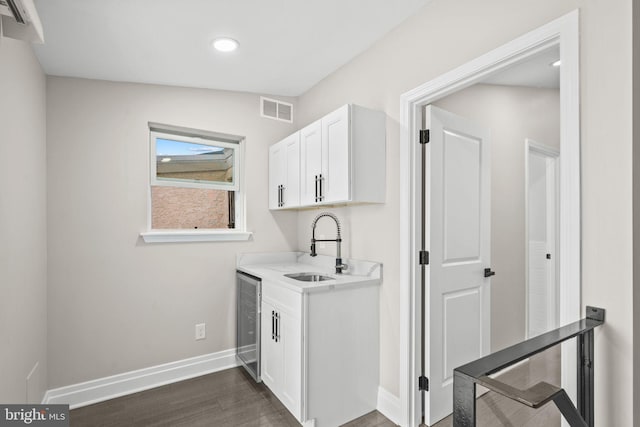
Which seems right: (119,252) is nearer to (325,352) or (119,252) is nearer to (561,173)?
(325,352)

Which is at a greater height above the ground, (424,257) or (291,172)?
(291,172)

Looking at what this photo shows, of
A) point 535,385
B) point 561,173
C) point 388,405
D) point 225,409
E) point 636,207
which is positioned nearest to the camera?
point 535,385

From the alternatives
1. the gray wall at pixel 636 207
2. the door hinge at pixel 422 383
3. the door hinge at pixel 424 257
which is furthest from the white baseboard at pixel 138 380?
the gray wall at pixel 636 207

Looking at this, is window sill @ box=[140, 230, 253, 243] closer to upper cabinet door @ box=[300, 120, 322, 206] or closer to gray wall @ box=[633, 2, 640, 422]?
upper cabinet door @ box=[300, 120, 322, 206]

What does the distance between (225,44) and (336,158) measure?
109 centimetres

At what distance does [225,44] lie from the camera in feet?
7.96

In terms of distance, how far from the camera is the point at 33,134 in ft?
7.47

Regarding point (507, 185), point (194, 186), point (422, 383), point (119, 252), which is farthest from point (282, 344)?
point (507, 185)

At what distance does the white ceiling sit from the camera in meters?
2.03

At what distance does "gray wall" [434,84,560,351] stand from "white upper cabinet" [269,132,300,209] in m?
1.38

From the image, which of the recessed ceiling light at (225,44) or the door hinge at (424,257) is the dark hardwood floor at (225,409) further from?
the recessed ceiling light at (225,44)

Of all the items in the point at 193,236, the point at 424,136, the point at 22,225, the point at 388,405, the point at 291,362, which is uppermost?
the point at 424,136

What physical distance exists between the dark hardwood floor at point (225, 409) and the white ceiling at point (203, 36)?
8.18 feet

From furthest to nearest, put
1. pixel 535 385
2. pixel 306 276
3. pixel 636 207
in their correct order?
pixel 306 276 → pixel 636 207 → pixel 535 385
